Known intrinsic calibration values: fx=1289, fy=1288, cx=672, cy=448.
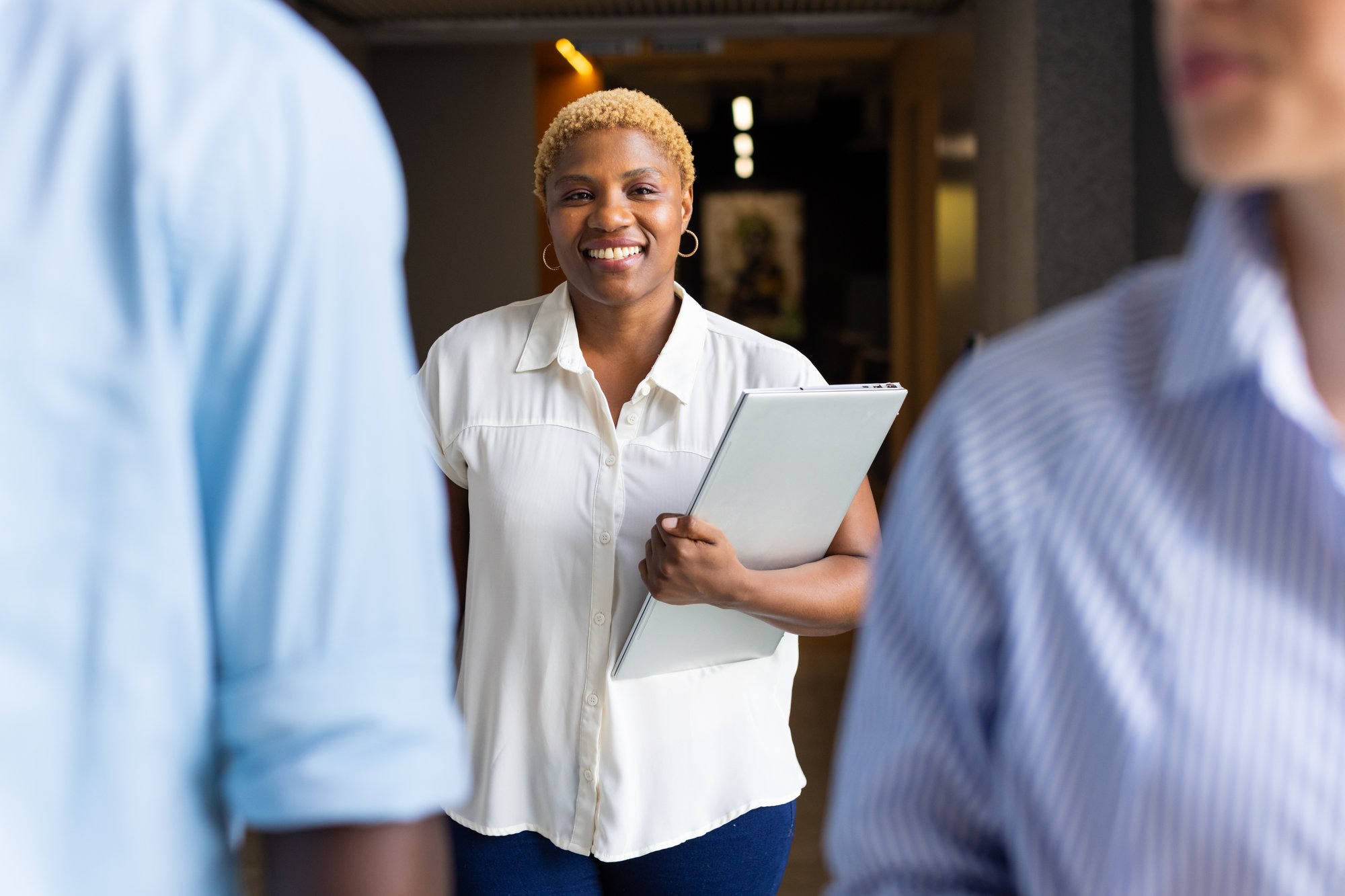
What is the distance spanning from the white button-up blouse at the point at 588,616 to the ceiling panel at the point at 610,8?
4.96 meters

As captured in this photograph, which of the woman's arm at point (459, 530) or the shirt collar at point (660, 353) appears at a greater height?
the shirt collar at point (660, 353)

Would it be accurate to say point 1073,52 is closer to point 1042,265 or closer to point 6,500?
point 1042,265

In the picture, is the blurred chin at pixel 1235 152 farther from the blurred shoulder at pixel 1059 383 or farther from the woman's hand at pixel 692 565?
the woman's hand at pixel 692 565

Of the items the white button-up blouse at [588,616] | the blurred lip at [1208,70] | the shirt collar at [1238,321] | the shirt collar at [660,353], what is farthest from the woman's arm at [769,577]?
the blurred lip at [1208,70]

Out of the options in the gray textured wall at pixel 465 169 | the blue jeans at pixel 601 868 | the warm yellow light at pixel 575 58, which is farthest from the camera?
the warm yellow light at pixel 575 58

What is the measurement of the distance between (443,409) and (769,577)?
1.81 feet

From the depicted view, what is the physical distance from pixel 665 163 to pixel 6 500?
1.54 metres

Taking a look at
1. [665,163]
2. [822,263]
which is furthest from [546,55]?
[822,263]

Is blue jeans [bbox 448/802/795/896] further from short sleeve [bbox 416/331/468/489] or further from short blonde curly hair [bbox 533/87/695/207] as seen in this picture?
short blonde curly hair [bbox 533/87/695/207]

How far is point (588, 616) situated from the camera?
5.96 ft

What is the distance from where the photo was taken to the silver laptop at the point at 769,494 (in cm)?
161

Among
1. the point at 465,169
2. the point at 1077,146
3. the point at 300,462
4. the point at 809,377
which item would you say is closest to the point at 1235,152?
the point at 300,462

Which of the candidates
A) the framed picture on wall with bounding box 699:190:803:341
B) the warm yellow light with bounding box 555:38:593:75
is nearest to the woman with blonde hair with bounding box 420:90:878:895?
the warm yellow light with bounding box 555:38:593:75

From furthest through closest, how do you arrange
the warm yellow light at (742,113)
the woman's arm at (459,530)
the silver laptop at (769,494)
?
the warm yellow light at (742,113)
the woman's arm at (459,530)
the silver laptop at (769,494)
